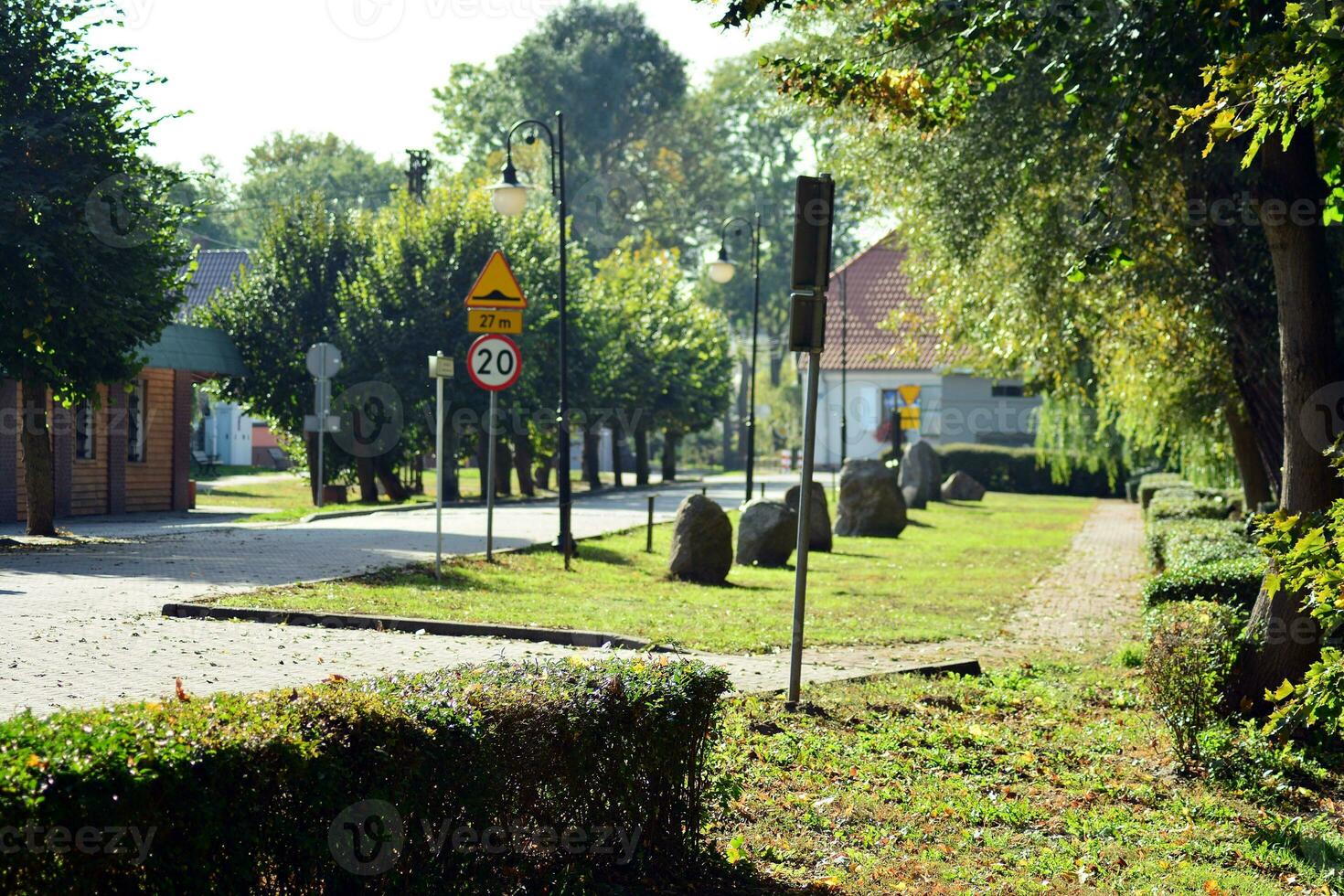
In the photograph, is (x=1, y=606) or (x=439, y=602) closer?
(x=1, y=606)

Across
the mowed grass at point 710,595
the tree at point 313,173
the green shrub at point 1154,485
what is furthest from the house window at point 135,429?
the tree at point 313,173

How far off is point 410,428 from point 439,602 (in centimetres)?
2066

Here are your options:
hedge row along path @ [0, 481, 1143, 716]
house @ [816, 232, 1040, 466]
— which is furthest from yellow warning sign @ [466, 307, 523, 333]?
house @ [816, 232, 1040, 466]

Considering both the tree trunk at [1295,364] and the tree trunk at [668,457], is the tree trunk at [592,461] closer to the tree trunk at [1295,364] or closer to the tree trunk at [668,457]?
the tree trunk at [668,457]

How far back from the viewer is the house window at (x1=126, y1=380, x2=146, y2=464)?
28359 millimetres

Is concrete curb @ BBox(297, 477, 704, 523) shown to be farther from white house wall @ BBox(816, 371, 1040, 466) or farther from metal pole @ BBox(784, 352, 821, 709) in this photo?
metal pole @ BBox(784, 352, 821, 709)

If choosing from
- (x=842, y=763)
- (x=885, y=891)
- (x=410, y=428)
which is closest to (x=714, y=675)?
(x=885, y=891)

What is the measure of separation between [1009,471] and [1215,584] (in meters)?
39.4

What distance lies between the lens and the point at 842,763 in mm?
7746

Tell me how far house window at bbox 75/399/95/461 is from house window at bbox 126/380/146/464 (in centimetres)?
143

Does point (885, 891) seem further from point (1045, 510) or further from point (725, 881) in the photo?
point (1045, 510)

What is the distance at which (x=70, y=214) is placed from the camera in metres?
18.5

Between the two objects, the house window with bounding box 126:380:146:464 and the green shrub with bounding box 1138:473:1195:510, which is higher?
the house window with bounding box 126:380:146:464

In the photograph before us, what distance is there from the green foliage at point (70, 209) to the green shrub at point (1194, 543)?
1305cm
